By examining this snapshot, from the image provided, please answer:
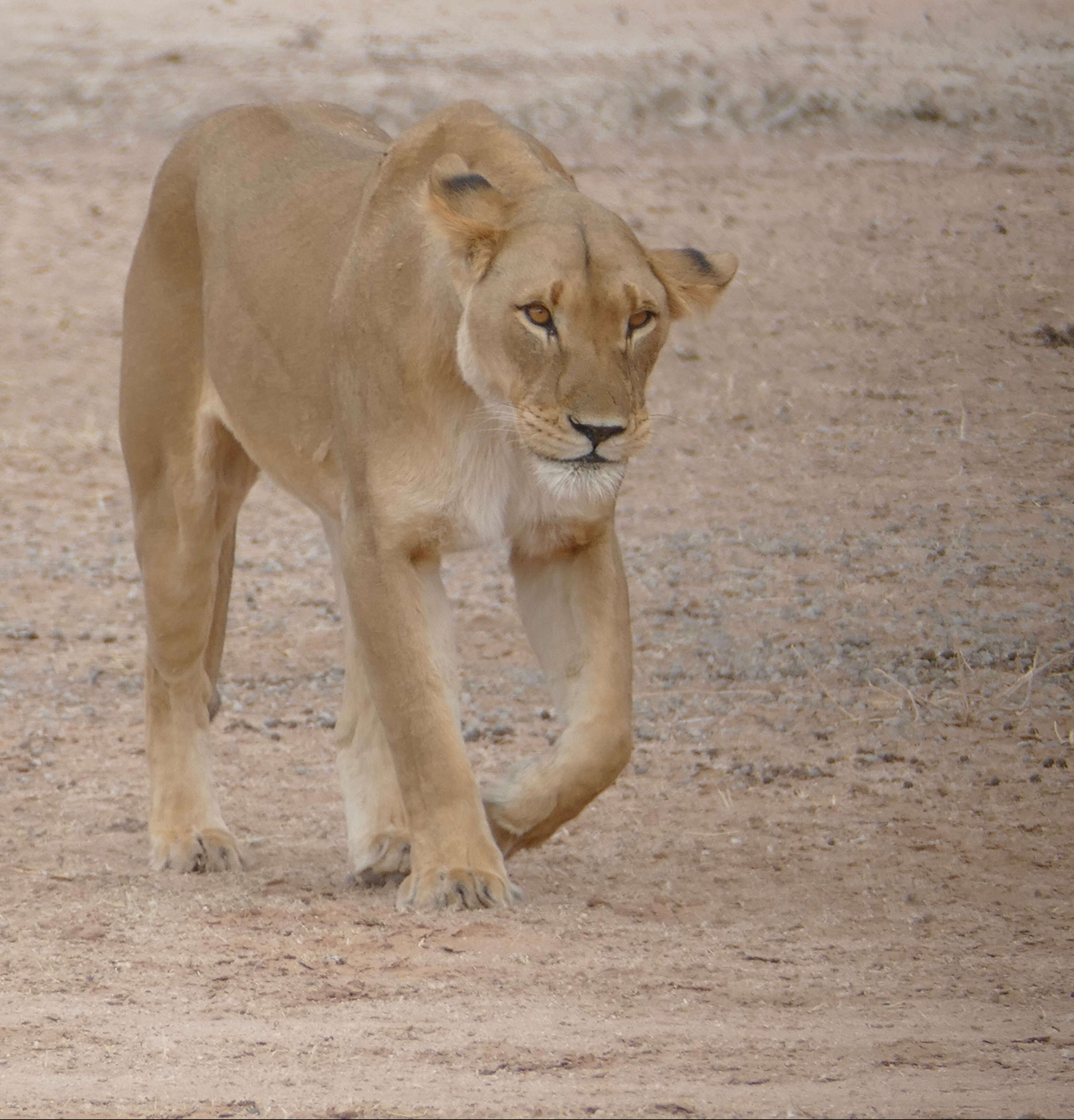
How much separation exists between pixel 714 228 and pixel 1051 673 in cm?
614

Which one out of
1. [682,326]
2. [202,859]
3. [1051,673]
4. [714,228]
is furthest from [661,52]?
[202,859]

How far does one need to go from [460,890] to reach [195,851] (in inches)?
43.5

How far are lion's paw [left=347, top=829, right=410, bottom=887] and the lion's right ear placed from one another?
1373 millimetres

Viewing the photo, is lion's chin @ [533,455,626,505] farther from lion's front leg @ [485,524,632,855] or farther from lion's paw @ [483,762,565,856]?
lion's paw @ [483,762,565,856]

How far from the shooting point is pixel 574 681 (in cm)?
459

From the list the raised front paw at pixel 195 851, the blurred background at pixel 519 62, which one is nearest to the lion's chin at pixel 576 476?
the raised front paw at pixel 195 851

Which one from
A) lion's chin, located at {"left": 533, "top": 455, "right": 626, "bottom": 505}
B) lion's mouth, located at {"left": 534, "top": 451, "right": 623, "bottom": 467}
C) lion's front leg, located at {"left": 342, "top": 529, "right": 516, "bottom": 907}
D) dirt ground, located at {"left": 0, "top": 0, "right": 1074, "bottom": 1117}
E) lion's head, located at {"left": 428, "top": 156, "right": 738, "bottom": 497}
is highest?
lion's head, located at {"left": 428, "top": 156, "right": 738, "bottom": 497}

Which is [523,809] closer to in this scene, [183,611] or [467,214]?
[467,214]

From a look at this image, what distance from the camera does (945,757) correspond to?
595 cm

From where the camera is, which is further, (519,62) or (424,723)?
(519,62)

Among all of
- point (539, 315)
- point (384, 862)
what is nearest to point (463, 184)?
point (539, 315)

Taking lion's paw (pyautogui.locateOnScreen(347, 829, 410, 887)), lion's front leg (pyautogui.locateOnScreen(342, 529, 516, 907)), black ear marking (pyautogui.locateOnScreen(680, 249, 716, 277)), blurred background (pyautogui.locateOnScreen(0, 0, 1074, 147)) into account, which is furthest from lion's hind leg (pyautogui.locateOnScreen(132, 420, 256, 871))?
blurred background (pyautogui.locateOnScreen(0, 0, 1074, 147))

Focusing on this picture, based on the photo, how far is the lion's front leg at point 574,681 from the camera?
174 inches

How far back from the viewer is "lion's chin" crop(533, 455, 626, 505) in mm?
4113
